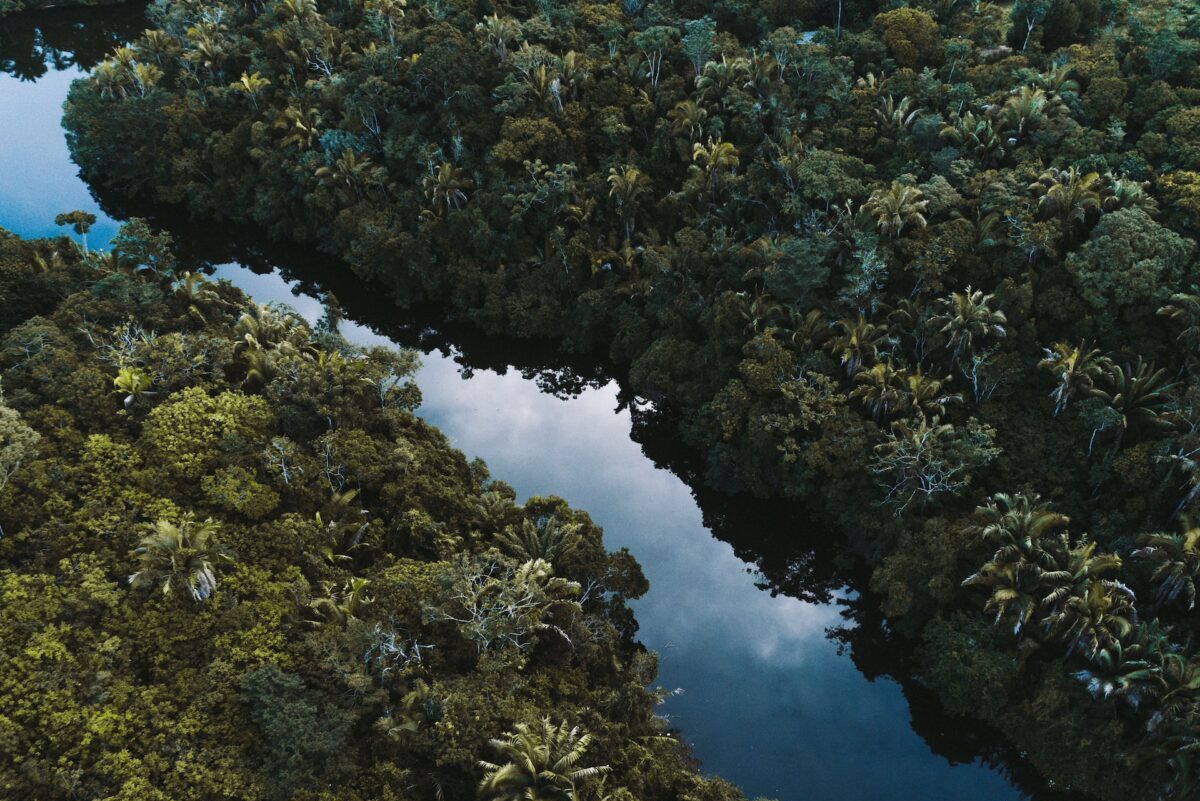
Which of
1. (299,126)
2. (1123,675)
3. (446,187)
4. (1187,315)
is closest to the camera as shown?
(1123,675)

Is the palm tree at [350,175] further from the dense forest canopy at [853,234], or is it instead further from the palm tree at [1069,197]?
the palm tree at [1069,197]

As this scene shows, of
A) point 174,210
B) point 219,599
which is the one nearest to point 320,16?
point 174,210

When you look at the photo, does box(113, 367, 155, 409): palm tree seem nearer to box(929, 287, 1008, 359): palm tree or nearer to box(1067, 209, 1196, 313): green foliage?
box(929, 287, 1008, 359): palm tree

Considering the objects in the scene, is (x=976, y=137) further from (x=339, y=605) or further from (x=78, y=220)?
(x=78, y=220)

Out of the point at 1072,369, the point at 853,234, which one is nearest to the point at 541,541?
the point at 853,234

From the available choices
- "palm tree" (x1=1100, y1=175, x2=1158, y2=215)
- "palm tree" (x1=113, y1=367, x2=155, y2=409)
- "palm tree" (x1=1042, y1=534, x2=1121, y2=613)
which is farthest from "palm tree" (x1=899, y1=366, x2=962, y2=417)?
"palm tree" (x1=113, y1=367, x2=155, y2=409)
